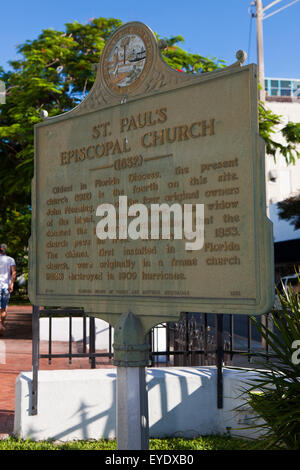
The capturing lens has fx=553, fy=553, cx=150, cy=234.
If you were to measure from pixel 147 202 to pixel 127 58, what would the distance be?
3.73 ft

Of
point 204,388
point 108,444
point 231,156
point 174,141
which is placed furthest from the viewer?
point 204,388

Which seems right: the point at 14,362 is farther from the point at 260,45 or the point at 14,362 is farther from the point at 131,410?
the point at 260,45

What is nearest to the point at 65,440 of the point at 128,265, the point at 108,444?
the point at 108,444

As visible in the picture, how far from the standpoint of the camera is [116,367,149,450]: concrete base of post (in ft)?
12.8

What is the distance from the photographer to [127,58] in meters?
4.17

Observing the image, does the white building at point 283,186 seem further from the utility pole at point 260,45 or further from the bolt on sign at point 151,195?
the bolt on sign at point 151,195

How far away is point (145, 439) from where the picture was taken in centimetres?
395

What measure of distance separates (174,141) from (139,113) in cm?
42

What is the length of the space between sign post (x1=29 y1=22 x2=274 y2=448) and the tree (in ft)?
34.6

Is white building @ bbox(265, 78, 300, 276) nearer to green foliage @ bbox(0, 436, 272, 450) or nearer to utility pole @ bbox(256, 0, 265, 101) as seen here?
utility pole @ bbox(256, 0, 265, 101)

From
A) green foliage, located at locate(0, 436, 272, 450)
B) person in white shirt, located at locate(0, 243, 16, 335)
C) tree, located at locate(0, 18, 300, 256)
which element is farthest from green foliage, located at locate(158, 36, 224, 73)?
green foliage, located at locate(0, 436, 272, 450)

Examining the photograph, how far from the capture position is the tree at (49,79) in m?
15.4

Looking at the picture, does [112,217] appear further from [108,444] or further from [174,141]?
[108,444]
